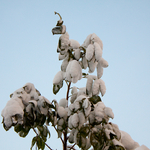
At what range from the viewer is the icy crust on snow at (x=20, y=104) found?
1164 millimetres

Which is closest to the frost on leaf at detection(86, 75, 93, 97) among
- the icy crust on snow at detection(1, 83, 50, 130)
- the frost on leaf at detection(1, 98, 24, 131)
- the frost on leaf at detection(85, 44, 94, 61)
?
the frost on leaf at detection(85, 44, 94, 61)

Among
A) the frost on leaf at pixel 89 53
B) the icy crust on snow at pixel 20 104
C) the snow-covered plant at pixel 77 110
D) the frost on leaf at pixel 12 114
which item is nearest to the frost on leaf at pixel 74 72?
the snow-covered plant at pixel 77 110

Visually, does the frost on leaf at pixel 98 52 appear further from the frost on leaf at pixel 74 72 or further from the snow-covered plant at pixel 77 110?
the frost on leaf at pixel 74 72

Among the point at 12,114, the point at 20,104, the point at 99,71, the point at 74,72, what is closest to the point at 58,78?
the point at 74,72

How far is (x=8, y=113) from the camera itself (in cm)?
117

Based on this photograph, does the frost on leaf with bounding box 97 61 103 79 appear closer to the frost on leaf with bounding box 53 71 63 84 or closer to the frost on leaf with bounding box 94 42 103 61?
the frost on leaf with bounding box 94 42 103 61

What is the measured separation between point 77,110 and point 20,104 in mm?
404

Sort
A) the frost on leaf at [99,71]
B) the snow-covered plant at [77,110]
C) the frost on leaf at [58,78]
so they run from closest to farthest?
the snow-covered plant at [77,110], the frost on leaf at [99,71], the frost on leaf at [58,78]

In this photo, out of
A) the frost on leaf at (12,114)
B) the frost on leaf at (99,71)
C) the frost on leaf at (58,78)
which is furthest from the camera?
the frost on leaf at (58,78)

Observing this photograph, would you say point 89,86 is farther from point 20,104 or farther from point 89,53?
point 20,104

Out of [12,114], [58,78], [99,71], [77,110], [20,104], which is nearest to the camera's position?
[12,114]

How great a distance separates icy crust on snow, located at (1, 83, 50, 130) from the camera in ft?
3.82

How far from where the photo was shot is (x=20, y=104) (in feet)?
4.29

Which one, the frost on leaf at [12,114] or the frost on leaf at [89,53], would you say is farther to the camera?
the frost on leaf at [89,53]
